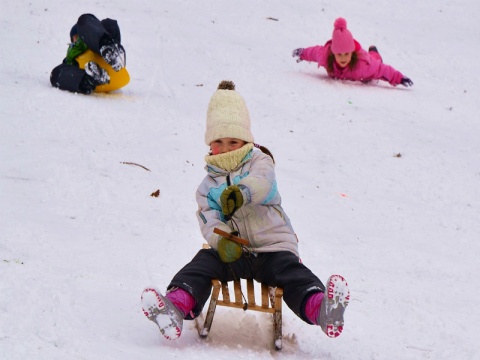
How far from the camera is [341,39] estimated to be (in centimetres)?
759

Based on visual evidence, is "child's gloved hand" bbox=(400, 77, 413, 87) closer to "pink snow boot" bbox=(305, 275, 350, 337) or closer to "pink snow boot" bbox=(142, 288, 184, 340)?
"pink snow boot" bbox=(305, 275, 350, 337)

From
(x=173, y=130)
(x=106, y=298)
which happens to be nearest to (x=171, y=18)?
(x=173, y=130)

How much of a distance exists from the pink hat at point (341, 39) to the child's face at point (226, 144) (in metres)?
4.51

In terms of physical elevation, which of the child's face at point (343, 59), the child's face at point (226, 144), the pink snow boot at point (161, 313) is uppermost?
the child's face at point (226, 144)

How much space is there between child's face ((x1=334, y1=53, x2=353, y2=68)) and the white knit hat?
441 cm

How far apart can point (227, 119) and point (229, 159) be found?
201 mm

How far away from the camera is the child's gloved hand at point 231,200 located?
2854mm

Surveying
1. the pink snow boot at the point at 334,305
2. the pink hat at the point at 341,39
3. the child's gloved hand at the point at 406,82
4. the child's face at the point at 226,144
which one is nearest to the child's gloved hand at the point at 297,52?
the pink hat at the point at 341,39

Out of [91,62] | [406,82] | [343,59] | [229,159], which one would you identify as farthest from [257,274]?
[406,82]

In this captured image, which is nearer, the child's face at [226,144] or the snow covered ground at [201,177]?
the snow covered ground at [201,177]

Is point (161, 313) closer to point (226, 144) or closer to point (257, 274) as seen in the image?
point (257, 274)

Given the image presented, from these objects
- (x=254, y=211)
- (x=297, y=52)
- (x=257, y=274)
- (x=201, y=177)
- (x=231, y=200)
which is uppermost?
(x=231, y=200)

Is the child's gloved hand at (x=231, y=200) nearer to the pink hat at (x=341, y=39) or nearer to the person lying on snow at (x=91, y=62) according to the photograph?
the person lying on snow at (x=91, y=62)

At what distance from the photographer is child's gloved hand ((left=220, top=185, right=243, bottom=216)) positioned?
9.36ft
